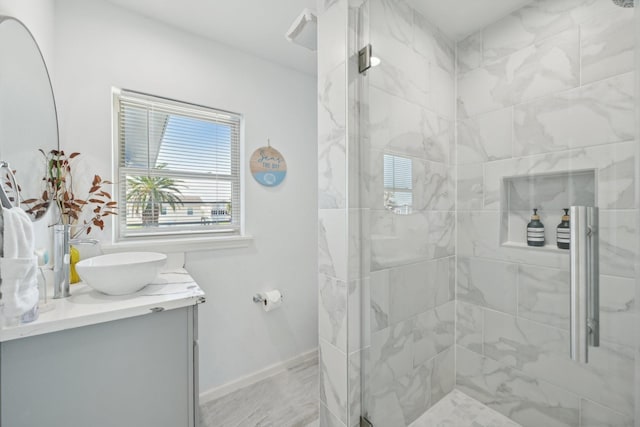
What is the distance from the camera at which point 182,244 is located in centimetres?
168

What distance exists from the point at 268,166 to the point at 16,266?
1480 millimetres

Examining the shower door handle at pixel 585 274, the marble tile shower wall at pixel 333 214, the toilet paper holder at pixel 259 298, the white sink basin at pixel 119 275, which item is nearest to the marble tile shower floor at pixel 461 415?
the marble tile shower wall at pixel 333 214

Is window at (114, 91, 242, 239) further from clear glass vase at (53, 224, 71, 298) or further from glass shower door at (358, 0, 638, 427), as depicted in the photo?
glass shower door at (358, 0, 638, 427)

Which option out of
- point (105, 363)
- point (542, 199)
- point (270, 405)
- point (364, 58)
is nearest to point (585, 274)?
point (542, 199)

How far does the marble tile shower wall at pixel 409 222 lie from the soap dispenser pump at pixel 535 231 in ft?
1.09

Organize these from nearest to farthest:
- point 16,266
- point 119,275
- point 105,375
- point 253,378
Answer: point 16,266 → point 105,375 → point 119,275 → point 253,378

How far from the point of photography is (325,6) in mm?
1162

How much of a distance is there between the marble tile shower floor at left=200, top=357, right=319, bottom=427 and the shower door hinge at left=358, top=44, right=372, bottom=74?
1930 mm

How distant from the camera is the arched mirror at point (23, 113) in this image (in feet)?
2.94

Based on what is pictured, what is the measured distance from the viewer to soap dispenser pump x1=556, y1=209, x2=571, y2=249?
95cm

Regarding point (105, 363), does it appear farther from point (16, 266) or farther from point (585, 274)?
point (585, 274)

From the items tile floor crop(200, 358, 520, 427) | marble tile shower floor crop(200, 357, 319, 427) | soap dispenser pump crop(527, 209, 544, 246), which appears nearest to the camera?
soap dispenser pump crop(527, 209, 544, 246)

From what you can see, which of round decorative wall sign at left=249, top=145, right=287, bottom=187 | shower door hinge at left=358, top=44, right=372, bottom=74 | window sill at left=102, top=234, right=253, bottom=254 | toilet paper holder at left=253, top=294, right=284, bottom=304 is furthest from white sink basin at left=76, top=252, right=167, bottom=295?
shower door hinge at left=358, top=44, right=372, bottom=74

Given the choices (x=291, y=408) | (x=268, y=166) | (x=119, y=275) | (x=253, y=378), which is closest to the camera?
(x=119, y=275)
